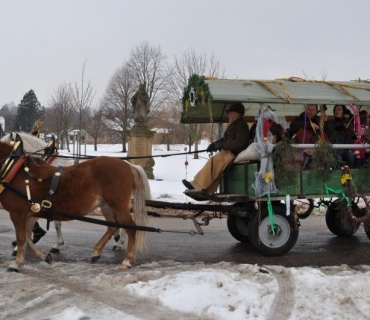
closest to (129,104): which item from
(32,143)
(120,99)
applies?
(120,99)

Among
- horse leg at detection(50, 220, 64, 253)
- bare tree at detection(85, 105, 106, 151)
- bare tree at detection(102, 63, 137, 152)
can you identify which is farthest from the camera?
bare tree at detection(85, 105, 106, 151)

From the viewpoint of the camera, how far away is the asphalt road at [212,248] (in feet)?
23.4

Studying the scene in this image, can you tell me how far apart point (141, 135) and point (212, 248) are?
40.7 ft

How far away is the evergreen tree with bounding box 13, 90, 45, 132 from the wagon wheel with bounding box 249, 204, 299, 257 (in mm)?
57736

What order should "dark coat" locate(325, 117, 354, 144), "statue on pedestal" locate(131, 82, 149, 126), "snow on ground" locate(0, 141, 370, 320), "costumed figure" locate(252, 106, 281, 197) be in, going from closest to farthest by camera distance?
1. "snow on ground" locate(0, 141, 370, 320)
2. "costumed figure" locate(252, 106, 281, 197)
3. "dark coat" locate(325, 117, 354, 144)
4. "statue on pedestal" locate(131, 82, 149, 126)

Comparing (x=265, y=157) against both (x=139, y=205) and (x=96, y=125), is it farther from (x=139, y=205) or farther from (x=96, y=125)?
(x=96, y=125)

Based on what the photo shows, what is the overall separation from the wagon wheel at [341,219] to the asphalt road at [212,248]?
16 cm

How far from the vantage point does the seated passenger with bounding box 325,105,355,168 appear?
25.7 feet

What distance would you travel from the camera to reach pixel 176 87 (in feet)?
113

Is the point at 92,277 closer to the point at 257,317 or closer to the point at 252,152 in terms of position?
the point at 257,317

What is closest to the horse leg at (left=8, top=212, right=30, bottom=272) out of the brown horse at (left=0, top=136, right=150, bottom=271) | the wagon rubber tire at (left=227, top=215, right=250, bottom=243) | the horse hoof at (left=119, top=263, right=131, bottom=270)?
the brown horse at (left=0, top=136, right=150, bottom=271)

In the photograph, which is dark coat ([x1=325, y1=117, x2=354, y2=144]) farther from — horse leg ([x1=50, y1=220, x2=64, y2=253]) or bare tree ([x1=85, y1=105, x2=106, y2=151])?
bare tree ([x1=85, y1=105, x2=106, y2=151])

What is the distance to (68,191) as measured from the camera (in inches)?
252

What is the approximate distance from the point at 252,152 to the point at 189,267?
2023 millimetres
